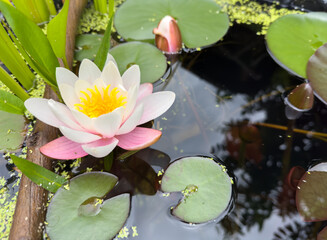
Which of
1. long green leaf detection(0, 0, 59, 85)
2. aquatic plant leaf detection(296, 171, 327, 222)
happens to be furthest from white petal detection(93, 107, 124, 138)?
aquatic plant leaf detection(296, 171, 327, 222)

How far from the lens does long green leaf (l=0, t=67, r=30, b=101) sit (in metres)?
1.17

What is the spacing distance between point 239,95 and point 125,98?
0.58m

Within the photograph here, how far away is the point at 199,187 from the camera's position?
1055 millimetres

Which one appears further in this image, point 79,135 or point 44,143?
point 44,143

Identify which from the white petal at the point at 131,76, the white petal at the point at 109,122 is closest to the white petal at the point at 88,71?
the white petal at the point at 131,76

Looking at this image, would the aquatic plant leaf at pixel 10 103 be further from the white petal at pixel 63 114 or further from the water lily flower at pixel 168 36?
the water lily flower at pixel 168 36

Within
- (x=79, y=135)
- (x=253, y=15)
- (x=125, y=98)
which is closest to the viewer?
(x=79, y=135)

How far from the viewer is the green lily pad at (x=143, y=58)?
4.57 ft

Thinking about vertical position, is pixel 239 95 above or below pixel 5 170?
below

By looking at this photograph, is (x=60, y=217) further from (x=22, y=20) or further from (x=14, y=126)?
(x=22, y=20)

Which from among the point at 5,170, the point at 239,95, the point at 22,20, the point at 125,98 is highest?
the point at 22,20

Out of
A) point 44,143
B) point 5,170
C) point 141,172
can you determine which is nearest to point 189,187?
point 141,172

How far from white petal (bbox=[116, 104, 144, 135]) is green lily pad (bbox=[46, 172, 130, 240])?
0.62 ft

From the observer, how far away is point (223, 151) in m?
1.21
